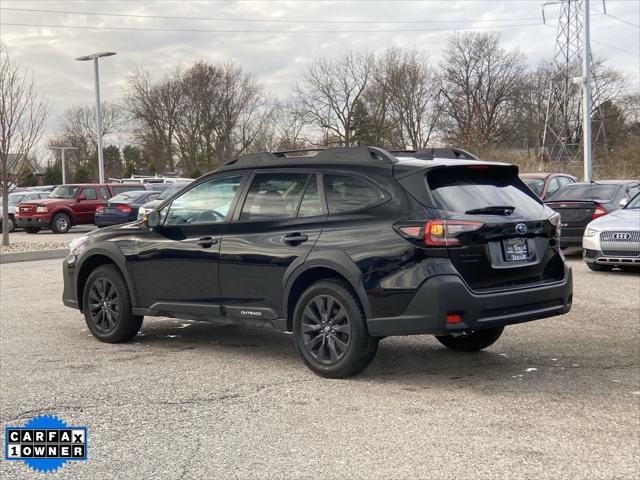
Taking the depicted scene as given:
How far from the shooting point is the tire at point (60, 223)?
87.6 ft

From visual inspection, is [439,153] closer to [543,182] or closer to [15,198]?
[543,182]

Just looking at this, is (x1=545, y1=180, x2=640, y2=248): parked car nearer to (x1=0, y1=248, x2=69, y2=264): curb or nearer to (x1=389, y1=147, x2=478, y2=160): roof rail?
(x1=389, y1=147, x2=478, y2=160): roof rail

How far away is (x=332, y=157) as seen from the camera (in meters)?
6.24

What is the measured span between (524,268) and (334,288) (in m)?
1.44

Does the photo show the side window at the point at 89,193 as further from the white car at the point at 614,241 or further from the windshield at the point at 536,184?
the white car at the point at 614,241

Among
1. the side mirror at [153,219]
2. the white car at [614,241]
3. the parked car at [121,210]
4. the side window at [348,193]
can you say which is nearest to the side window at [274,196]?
the side window at [348,193]

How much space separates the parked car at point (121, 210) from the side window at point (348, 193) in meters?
19.0

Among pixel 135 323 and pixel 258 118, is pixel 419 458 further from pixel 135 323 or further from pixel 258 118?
pixel 258 118

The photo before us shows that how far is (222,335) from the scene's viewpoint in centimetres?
791

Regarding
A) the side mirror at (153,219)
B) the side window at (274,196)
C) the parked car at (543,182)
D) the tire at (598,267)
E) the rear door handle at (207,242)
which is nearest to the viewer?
the side window at (274,196)

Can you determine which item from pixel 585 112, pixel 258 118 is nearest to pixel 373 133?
pixel 258 118

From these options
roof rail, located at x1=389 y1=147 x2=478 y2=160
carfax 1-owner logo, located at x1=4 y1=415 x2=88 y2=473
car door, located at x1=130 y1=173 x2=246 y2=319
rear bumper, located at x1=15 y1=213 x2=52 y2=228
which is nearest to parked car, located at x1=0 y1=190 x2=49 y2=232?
rear bumper, located at x1=15 y1=213 x2=52 y2=228

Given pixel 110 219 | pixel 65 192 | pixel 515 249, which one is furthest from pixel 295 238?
pixel 65 192

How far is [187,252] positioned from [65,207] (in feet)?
71.0
